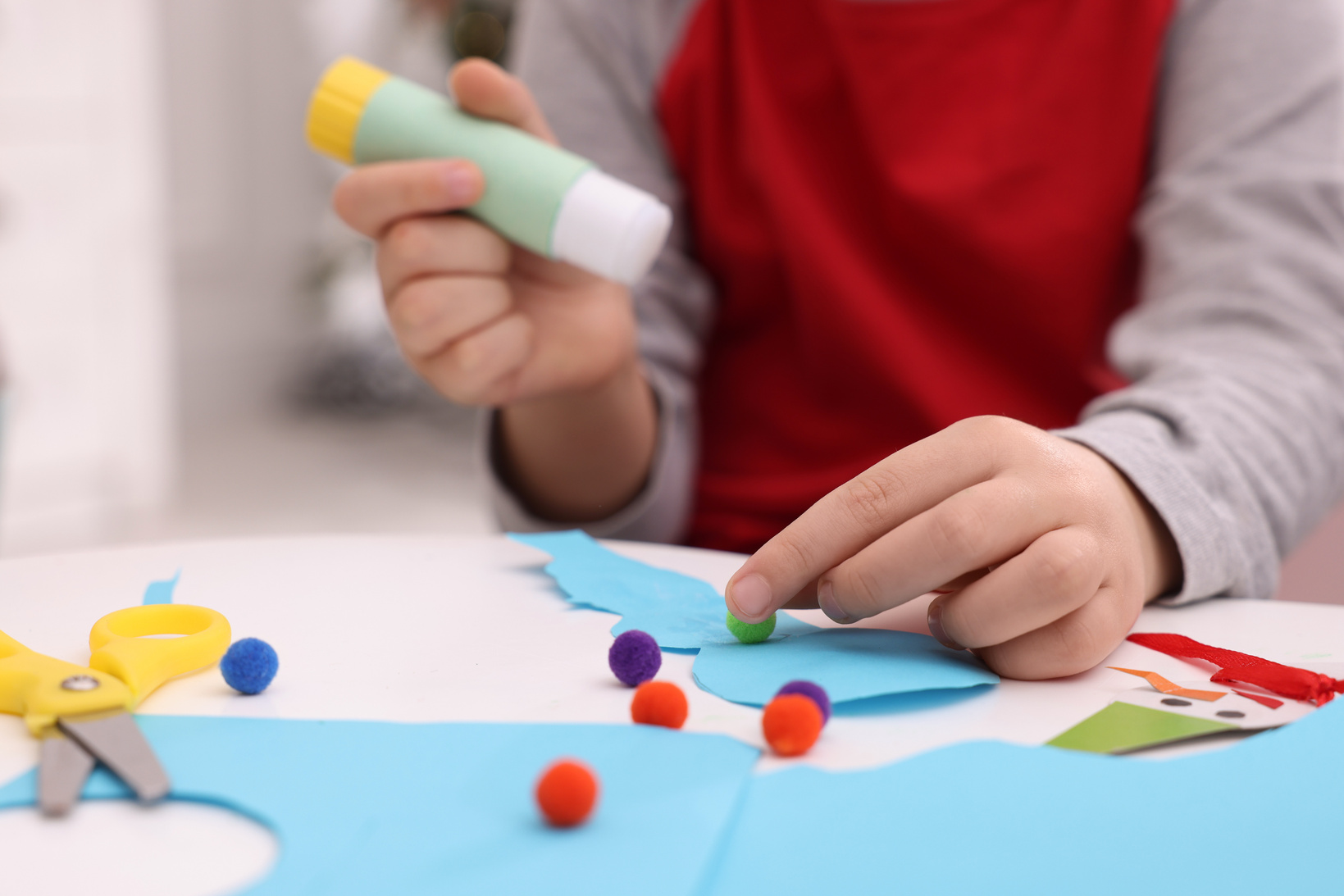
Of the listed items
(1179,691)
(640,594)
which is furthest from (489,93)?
(1179,691)

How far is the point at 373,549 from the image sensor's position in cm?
42

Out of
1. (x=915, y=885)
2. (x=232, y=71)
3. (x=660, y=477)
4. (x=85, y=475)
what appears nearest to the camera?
(x=915, y=885)

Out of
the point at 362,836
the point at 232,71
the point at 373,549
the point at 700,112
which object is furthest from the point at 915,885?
the point at 232,71

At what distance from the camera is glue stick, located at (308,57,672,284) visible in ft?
1.35

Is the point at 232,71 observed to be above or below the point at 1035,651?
above

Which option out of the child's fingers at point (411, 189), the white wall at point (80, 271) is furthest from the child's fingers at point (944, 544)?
the white wall at point (80, 271)

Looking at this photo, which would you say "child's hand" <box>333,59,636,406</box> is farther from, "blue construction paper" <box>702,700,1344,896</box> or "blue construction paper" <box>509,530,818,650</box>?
"blue construction paper" <box>702,700,1344,896</box>

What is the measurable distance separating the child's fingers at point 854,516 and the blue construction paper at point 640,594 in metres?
0.03

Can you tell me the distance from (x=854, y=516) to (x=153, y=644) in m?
0.19

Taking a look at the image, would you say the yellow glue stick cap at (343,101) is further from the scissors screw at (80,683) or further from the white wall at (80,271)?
the white wall at (80,271)

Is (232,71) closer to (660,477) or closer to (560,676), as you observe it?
(660,477)

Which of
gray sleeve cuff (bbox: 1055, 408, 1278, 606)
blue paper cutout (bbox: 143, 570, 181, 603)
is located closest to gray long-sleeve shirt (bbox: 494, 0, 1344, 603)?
gray sleeve cuff (bbox: 1055, 408, 1278, 606)

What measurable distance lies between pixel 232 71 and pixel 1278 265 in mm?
1968

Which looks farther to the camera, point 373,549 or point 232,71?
point 232,71
